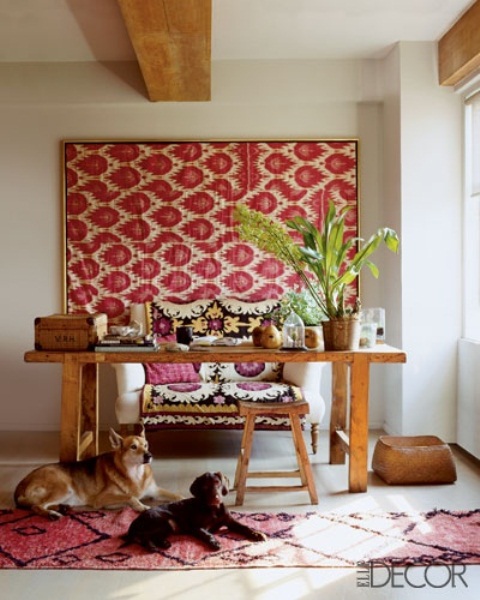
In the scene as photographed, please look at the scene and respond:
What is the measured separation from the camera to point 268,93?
5.39m

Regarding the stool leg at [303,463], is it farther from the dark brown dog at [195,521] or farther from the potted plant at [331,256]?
the dark brown dog at [195,521]

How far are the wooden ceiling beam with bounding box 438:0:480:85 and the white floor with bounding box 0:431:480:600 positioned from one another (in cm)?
240

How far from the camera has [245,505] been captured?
11.7 ft

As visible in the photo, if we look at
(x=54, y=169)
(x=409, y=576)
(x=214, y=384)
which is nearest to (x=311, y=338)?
(x=214, y=384)

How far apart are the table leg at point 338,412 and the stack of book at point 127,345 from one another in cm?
120

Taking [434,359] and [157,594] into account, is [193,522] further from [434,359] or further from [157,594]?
[434,359]

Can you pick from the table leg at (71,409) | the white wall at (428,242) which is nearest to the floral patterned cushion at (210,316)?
the white wall at (428,242)

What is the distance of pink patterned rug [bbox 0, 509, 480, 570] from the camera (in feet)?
9.31

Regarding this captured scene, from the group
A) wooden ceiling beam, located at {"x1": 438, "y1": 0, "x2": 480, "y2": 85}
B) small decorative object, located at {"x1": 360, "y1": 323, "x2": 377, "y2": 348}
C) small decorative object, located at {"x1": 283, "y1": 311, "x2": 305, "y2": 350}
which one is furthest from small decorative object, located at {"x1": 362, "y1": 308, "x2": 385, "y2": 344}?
wooden ceiling beam, located at {"x1": 438, "y1": 0, "x2": 480, "y2": 85}

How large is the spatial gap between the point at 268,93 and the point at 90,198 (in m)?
1.53

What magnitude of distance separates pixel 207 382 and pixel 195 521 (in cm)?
185

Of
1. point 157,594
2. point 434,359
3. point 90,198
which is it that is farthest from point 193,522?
point 90,198

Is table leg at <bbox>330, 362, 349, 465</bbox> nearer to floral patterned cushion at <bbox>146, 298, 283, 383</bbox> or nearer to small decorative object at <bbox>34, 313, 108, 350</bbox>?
floral patterned cushion at <bbox>146, 298, 283, 383</bbox>

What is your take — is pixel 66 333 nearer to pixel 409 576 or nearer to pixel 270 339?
pixel 270 339
